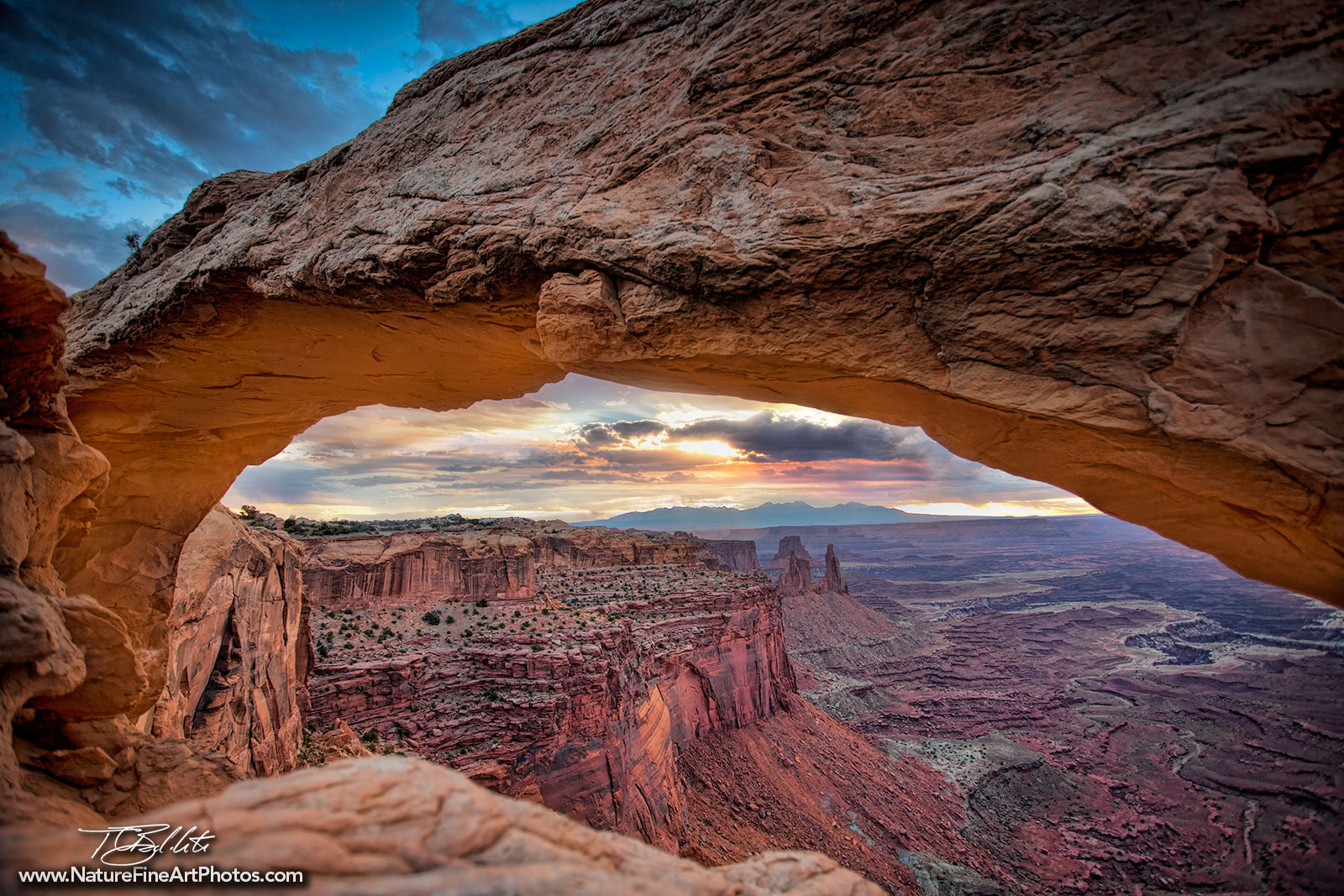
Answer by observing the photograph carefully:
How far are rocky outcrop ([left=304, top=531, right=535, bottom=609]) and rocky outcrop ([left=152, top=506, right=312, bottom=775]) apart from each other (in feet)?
45.3

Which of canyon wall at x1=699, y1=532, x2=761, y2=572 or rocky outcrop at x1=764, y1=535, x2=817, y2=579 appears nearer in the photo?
canyon wall at x1=699, y1=532, x2=761, y2=572

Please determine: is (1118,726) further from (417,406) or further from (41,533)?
(41,533)

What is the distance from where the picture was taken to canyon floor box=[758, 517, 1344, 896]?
19328 millimetres

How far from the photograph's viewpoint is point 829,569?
65.8 meters

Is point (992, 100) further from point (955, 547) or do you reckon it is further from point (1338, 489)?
point (955, 547)

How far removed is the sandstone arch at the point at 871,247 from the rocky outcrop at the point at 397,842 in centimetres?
355

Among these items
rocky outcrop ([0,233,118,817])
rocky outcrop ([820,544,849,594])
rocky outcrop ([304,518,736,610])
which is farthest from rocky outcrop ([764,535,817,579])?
rocky outcrop ([0,233,118,817])

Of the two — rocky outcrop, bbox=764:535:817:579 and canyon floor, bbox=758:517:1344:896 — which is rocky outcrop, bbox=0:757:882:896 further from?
rocky outcrop, bbox=764:535:817:579

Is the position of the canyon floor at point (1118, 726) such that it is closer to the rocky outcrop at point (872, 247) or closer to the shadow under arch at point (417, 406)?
the shadow under arch at point (417, 406)

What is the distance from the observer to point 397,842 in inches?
66.8

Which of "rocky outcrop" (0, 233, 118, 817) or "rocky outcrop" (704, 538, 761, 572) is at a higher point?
"rocky outcrop" (0, 233, 118, 817)

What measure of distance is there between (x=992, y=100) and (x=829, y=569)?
219 feet

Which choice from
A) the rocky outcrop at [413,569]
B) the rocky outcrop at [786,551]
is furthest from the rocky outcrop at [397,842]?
the rocky outcrop at [786,551]
